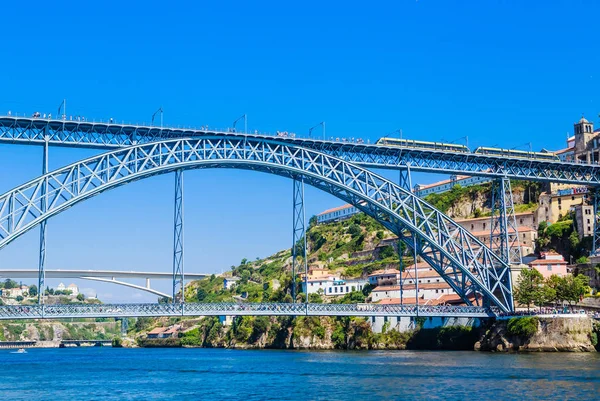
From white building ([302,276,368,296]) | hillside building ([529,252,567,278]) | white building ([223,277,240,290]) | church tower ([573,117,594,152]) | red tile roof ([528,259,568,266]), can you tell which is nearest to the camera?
hillside building ([529,252,567,278])

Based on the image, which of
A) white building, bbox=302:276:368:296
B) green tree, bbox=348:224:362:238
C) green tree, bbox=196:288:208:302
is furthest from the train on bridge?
green tree, bbox=196:288:208:302

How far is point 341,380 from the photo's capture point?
3928cm

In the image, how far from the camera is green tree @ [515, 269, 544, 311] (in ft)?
192

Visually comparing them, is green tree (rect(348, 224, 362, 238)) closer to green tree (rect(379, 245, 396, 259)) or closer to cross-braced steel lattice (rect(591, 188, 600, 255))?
green tree (rect(379, 245, 396, 259))

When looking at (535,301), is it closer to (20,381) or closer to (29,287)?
(20,381)

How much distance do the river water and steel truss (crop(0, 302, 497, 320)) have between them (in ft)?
10.8

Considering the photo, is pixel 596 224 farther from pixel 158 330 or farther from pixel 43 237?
pixel 158 330

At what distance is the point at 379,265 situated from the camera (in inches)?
3725

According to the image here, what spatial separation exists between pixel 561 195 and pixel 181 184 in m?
50.2

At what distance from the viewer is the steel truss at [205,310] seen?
4312cm

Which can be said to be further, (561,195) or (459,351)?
(561,195)

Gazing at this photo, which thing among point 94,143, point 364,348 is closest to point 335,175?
point 94,143

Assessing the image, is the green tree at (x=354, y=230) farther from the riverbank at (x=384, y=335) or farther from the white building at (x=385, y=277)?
the riverbank at (x=384, y=335)

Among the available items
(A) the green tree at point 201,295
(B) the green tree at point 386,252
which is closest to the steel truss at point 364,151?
(B) the green tree at point 386,252
